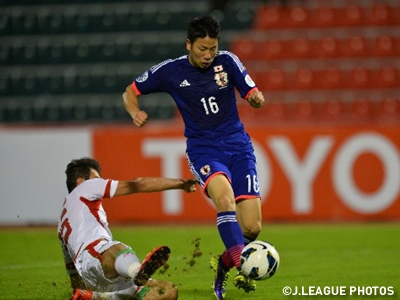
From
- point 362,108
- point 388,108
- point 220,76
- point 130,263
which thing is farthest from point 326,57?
point 130,263

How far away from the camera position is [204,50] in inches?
263

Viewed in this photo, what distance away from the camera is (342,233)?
11.8m

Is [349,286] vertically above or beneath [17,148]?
beneath

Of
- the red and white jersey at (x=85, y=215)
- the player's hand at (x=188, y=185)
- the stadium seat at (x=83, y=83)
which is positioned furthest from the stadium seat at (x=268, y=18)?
the red and white jersey at (x=85, y=215)

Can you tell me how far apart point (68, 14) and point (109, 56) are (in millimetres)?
1259

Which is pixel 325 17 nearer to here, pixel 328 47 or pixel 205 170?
pixel 328 47

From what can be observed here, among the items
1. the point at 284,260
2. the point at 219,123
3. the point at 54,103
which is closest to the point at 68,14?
the point at 54,103

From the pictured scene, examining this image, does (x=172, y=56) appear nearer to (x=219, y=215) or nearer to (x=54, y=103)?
(x=54, y=103)

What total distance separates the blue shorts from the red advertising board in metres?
5.77

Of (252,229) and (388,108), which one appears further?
(388,108)

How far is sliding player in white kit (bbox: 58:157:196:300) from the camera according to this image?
5.95 meters

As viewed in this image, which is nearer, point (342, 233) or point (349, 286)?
point (349, 286)

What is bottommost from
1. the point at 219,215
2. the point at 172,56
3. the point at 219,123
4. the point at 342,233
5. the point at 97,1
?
the point at 342,233

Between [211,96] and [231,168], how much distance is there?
0.60 meters
